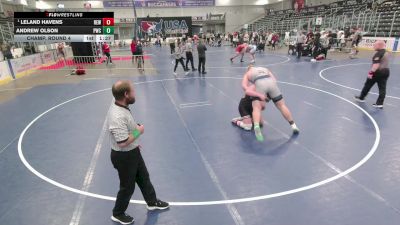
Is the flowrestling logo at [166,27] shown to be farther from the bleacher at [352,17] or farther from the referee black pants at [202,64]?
the referee black pants at [202,64]

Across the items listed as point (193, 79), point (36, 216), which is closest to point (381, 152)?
point (36, 216)

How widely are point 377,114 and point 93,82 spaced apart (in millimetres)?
11903

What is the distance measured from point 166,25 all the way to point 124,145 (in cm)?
4217

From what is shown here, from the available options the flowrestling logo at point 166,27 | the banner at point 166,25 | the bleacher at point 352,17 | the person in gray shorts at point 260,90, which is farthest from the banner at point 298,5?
the person in gray shorts at point 260,90

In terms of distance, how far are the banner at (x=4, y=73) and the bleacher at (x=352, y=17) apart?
27.3m

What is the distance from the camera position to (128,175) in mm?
3504

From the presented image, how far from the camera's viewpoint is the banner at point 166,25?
Result: 4222 cm

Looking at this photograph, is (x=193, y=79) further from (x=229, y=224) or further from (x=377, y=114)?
(x=229, y=224)

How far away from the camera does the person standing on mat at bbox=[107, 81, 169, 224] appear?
3.21 metres

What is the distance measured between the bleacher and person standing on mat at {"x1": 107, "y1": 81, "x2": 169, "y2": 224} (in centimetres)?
2630

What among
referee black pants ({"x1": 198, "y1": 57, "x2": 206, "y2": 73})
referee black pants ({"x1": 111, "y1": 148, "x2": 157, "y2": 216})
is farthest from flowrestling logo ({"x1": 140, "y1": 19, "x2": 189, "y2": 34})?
referee black pants ({"x1": 111, "y1": 148, "x2": 157, "y2": 216})

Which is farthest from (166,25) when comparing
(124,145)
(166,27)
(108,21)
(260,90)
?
(124,145)

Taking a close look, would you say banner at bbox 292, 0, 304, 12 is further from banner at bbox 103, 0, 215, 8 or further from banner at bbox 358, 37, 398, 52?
banner at bbox 358, 37, 398, 52

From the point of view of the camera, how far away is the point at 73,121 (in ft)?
26.8
